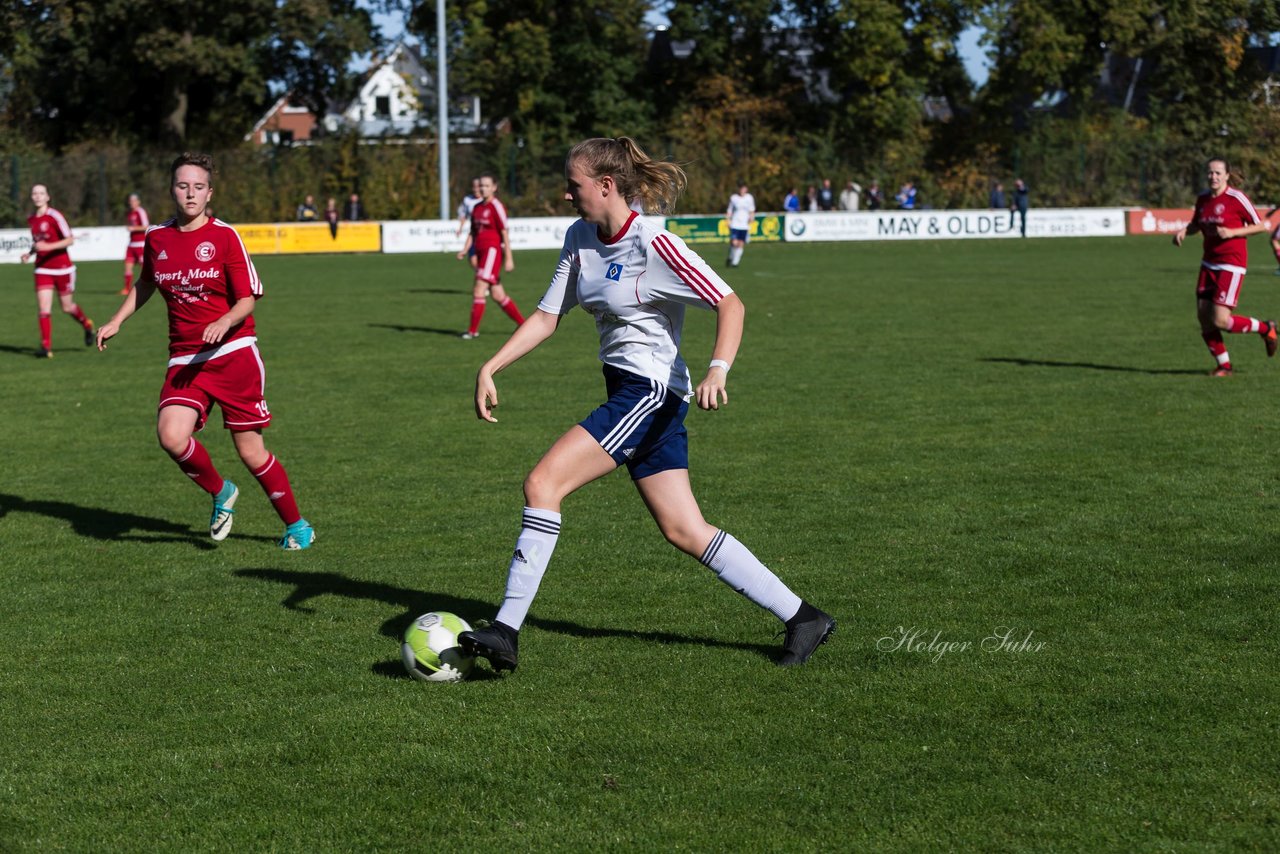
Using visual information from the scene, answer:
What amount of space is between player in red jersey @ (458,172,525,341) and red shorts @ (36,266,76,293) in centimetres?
456

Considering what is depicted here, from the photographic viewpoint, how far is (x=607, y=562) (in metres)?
7.07

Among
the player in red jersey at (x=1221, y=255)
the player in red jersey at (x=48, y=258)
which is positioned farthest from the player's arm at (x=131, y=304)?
the player in red jersey at (x=48, y=258)

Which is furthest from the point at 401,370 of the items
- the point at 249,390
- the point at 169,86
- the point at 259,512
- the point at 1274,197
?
the point at 1274,197

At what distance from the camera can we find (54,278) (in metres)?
16.9

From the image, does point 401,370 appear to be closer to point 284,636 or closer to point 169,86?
point 284,636

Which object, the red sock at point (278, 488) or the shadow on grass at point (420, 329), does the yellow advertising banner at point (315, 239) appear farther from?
the red sock at point (278, 488)

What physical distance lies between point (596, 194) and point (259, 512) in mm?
4265

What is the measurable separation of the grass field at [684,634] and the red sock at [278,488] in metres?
0.32

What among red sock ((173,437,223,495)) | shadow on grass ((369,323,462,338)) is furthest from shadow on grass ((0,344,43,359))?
red sock ((173,437,223,495))

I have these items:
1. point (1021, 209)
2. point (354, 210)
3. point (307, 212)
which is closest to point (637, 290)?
point (307, 212)

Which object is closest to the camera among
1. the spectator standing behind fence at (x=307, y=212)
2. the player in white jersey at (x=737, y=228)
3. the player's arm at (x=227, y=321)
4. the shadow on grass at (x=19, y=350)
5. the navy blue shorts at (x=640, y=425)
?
the navy blue shorts at (x=640, y=425)

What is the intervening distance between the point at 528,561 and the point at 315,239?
36815 millimetres

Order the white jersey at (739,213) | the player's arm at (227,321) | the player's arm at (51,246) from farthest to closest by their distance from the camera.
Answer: the white jersey at (739,213)
the player's arm at (51,246)
the player's arm at (227,321)

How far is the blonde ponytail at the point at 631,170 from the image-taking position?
506 cm
